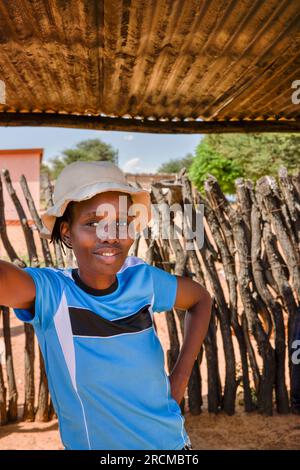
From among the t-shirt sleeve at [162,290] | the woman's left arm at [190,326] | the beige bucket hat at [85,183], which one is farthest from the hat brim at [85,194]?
the woman's left arm at [190,326]

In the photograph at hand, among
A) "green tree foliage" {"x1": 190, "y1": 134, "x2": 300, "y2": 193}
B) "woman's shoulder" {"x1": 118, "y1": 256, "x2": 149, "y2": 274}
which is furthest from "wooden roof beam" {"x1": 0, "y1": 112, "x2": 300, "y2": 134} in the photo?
"green tree foliage" {"x1": 190, "y1": 134, "x2": 300, "y2": 193}

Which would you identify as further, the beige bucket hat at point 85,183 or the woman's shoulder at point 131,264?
the woman's shoulder at point 131,264

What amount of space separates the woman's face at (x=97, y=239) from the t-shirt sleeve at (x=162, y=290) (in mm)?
180

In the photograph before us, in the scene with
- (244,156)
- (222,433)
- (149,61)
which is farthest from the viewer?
(244,156)

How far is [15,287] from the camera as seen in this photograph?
1.50 m

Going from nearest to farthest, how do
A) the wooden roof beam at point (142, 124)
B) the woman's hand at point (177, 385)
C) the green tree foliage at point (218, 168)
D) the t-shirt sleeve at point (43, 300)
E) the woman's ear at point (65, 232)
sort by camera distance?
→ the t-shirt sleeve at point (43, 300)
the woman's ear at point (65, 232)
the woman's hand at point (177, 385)
the wooden roof beam at point (142, 124)
the green tree foliage at point (218, 168)

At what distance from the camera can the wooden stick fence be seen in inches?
169

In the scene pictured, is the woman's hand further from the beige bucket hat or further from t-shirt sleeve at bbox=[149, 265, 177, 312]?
the beige bucket hat

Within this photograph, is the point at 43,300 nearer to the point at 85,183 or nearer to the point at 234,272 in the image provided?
the point at 85,183

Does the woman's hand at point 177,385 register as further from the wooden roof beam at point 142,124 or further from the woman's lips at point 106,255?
the wooden roof beam at point 142,124

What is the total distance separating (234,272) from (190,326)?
98.2 inches

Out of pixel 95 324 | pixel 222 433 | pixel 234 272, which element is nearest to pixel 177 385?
pixel 95 324

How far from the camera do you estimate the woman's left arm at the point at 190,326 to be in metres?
1.92
